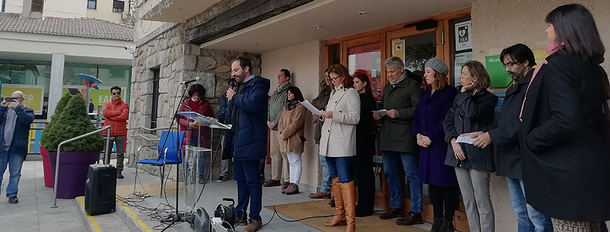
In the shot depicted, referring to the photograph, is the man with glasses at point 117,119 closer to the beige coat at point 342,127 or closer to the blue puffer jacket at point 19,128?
the blue puffer jacket at point 19,128

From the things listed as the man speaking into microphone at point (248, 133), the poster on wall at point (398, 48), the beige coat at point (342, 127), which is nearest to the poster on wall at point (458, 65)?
the poster on wall at point (398, 48)

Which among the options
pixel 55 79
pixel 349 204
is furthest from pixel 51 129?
pixel 55 79

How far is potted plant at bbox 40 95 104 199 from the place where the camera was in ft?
17.3

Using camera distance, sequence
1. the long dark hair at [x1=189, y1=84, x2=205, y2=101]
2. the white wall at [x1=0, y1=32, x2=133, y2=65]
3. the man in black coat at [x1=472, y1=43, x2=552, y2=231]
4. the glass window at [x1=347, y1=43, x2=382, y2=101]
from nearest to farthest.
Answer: the man in black coat at [x1=472, y1=43, x2=552, y2=231], the glass window at [x1=347, y1=43, x2=382, y2=101], the long dark hair at [x1=189, y1=84, x2=205, y2=101], the white wall at [x1=0, y1=32, x2=133, y2=65]

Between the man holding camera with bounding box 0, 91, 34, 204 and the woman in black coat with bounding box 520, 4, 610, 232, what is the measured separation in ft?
19.3

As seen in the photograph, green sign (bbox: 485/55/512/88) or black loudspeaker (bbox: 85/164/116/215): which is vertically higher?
green sign (bbox: 485/55/512/88)

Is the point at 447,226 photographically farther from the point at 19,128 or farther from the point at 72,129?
the point at 19,128

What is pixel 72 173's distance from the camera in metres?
5.29

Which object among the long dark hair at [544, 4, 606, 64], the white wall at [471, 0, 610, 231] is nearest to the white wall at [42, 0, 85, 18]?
the white wall at [471, 0, 610, 231]

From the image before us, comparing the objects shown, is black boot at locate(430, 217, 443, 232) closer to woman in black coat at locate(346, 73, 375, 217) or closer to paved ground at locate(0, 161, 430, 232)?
paved ground at locate(0, 161, 430, 232)

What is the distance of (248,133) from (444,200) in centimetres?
178

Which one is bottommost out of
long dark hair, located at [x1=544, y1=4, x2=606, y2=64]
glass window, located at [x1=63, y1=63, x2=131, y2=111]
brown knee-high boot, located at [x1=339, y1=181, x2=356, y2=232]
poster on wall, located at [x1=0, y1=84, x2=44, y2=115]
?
brown knee-high boot, located at [x1=339, y1=181, x2=356, y2=232]

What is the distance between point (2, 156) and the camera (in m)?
4.96

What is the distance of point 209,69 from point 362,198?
3.75 m
